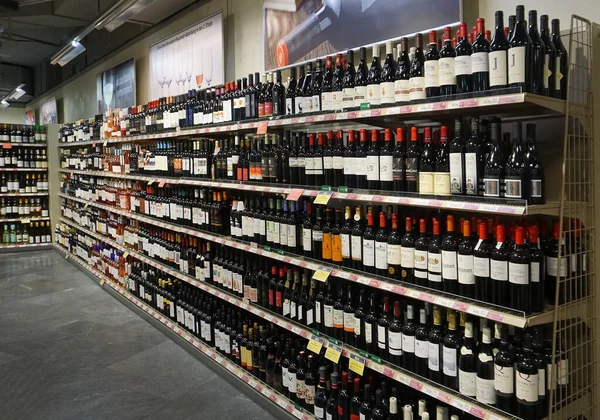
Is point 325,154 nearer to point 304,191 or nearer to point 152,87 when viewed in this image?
point 304,191

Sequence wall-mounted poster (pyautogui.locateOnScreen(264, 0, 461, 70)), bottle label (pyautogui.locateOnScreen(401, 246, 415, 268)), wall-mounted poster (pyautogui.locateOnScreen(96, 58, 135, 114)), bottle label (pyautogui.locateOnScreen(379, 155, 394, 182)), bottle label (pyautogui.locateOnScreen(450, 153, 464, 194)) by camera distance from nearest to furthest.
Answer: bottle label (pyautogui.locateOnScreen(450, 153, 464, 194))
bottle label (pyautogui.locateOnScreen(401, 246, 415, 268))
bottle label (pyautogui.locateOnScreen(379, 155, 394, 182))
wall-mounted poster (pyautogui.locateOnScreen(264, 0, 461, 70))
wall-mounted poster (pyautogui.locateOnScreen(96, 58, 135, 114))

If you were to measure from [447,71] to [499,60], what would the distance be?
0.27 m

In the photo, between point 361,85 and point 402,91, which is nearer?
point 402,91

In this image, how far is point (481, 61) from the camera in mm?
2125

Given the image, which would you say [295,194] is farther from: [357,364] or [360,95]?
[357,364]

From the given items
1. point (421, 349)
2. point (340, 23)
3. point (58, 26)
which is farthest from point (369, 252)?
point (58, 26)

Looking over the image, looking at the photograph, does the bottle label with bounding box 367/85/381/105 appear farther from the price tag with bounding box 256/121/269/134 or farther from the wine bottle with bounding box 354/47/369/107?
the price tag with bounding box 256/121/269/134

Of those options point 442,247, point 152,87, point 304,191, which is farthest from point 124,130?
point 442,247

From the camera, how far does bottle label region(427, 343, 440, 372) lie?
7.77ft

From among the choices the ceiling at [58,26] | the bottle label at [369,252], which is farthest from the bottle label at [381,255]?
the ceiling at [58,26]

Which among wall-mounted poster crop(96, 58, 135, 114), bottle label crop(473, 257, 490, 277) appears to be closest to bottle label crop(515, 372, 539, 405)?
bottle label crop(473, 257, 490, 277)

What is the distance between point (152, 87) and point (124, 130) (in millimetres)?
886

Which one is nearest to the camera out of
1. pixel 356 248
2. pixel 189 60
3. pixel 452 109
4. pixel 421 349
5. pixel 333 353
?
pixel 452 109

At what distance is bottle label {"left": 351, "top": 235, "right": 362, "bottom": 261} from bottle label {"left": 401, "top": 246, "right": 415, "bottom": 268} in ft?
1.13
